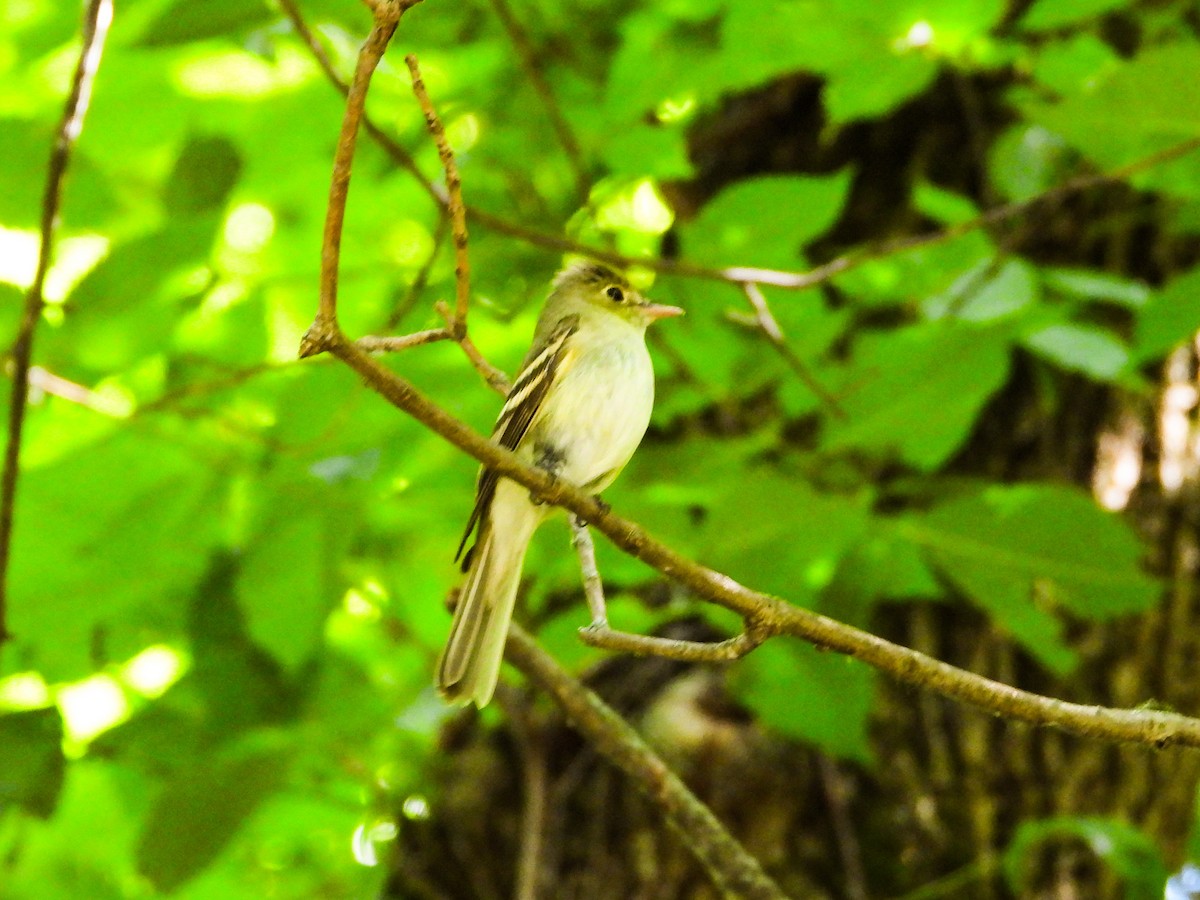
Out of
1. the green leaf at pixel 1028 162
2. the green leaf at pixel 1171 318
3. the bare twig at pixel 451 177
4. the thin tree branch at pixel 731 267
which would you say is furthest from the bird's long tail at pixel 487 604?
the green leaf at pixel 1028 162

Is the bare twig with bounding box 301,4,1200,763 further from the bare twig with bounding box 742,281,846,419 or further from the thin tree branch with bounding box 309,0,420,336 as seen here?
the bare twig with bounding box 742,281,846,419

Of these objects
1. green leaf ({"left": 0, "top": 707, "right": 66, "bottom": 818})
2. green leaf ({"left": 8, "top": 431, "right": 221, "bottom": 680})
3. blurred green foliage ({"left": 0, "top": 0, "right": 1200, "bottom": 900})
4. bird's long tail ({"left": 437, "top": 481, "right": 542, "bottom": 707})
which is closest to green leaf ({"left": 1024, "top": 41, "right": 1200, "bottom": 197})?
blurred green foliage ({"left": 0, "top": 0, "right": 1200, "bottom": 900})

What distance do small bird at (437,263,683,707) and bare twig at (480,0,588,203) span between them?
41cm

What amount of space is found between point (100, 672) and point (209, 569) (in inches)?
18.1

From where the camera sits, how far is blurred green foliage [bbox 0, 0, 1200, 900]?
Result: 2.85 metres

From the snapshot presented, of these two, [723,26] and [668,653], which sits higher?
[723,26]

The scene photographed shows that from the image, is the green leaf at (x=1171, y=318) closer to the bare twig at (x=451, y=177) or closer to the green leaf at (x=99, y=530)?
the bare twig at (x=451, y=177)

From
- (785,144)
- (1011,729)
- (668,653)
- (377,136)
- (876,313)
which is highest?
(377,136)

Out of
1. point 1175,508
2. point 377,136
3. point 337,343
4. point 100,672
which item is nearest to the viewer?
point 337,343

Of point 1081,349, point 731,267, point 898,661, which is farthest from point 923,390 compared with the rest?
point 898,661

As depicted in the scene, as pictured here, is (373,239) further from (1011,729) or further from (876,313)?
(1011,729)

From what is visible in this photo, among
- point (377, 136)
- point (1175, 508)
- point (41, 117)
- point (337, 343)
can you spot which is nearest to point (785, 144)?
point (1175, 508)

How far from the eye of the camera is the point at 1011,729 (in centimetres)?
388

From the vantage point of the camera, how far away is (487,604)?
3.00 meters
